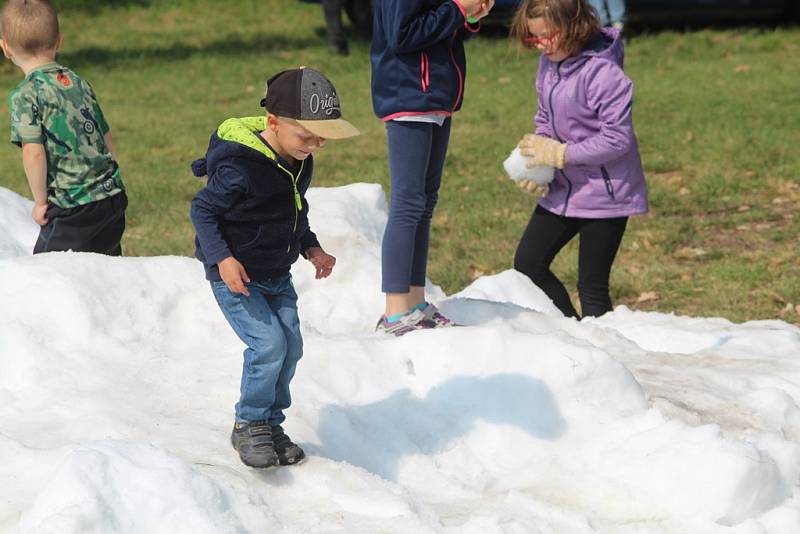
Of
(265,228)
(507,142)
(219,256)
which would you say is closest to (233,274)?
(219,256)

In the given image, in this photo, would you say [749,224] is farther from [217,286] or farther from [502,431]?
[217,286]

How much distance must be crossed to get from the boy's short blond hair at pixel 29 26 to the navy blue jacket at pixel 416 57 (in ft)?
4.61

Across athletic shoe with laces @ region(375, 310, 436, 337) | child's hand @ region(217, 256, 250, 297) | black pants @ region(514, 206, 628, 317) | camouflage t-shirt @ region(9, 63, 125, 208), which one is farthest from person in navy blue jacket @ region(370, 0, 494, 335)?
child's hand @ region(217, 256, 250, 297)

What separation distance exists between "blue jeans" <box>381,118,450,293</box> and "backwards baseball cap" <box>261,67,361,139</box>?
1.29m

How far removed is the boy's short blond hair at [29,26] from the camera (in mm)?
5082

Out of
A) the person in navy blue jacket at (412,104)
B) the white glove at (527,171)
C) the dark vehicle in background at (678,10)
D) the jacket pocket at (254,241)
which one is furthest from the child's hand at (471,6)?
the dark vehicle in background at (678,10)

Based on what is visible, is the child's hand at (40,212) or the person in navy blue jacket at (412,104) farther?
the child's hand at (40,212)

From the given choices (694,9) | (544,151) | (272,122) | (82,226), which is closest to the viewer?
(272,122)

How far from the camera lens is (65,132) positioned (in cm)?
512

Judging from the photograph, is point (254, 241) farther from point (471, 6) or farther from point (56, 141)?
point (56, 141)

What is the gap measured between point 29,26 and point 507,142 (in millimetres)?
6123

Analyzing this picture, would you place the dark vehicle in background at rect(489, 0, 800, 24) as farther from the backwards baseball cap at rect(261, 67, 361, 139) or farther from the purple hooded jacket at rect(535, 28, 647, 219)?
the backwards baseball cap at rect(261, 67, 361, 139)

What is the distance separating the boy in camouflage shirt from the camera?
5.07m

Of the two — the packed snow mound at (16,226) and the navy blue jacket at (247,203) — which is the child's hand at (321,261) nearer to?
the navy blue jacket at (247,203)
